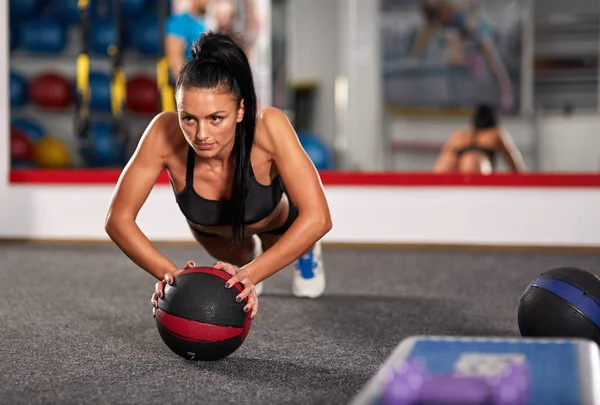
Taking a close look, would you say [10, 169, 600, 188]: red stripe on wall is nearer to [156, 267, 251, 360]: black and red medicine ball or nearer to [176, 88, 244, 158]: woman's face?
[176, 88, 244, 158]: woman's face

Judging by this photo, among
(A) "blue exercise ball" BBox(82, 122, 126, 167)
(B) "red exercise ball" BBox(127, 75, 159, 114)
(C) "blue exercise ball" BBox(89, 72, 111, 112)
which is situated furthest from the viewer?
(B) "red exercise ball" BBox(127, 75, 159, 114)

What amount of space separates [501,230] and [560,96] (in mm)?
4296

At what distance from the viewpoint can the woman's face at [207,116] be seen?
2141 millimetres

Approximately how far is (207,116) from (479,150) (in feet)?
13.1

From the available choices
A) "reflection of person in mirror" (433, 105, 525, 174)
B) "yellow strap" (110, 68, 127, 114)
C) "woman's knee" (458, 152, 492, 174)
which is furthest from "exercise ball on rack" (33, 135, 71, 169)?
"woman's knee" (458, 152, 492, 174)

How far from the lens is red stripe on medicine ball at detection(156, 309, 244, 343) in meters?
2.06

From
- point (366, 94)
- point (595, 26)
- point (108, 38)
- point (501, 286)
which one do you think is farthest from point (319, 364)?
point (595, 26)

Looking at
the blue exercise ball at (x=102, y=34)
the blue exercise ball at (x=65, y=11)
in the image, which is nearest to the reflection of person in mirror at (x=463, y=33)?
the blue exercise ball at (x=102, y=34)

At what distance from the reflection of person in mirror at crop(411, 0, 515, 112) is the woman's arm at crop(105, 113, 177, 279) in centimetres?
643

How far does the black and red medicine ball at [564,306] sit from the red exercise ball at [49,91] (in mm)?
5990

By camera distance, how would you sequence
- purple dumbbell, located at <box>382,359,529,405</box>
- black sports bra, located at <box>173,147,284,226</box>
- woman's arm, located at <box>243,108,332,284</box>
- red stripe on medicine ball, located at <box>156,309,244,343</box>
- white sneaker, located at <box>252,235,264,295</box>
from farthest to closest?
white sneaker, located at <box>252,235,264,295</box>
black sports bra, located at <box>173,147,284,226</box>
woman's arm, located at <box>243,108,332,284</box>
red stripe on medicine ball, located at <box>156,309,244,343</box>
purple dumbbell, located at <box>382,359,529,405</box>

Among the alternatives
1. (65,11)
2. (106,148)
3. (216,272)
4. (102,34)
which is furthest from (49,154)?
(216,272)

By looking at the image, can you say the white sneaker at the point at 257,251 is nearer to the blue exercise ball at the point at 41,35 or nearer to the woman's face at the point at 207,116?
the woman's face at the point at 207,116

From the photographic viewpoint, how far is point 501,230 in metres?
4.74
